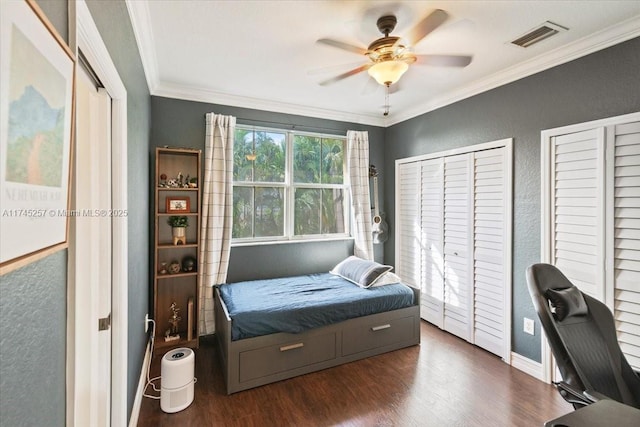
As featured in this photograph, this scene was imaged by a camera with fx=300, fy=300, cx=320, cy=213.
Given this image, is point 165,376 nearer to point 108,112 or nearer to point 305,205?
point 108,112

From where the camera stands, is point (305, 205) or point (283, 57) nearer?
point (283, 57)

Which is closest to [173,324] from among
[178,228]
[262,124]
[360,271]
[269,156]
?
[178,228]

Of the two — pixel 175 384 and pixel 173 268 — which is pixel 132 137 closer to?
pixel 173 268

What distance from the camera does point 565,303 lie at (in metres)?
1.56

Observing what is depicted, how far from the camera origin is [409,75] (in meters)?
2.82

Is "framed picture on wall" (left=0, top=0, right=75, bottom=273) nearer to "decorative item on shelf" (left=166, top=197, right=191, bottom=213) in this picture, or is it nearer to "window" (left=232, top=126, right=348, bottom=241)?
"decorative item on shelf" (left=166, top=197, right=191, bottom=213)

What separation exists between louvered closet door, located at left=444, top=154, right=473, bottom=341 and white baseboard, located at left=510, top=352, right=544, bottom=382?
0.46 meters

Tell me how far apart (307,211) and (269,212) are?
1.65 feet

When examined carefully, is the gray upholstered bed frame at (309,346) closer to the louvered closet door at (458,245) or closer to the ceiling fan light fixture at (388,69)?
the louvered closet door at (458,245)

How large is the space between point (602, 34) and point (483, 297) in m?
2.28

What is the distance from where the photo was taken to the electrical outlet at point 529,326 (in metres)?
2.55

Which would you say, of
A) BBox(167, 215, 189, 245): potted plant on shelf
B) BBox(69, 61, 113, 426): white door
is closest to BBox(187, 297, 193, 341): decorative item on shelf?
BBox(167, 215, 189, 245): potted plant on shelf

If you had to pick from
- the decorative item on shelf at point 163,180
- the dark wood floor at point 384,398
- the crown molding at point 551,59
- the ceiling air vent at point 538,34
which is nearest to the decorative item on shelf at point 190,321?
the dark wood floor at point 384,398

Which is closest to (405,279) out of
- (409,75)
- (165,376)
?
(409,75)
